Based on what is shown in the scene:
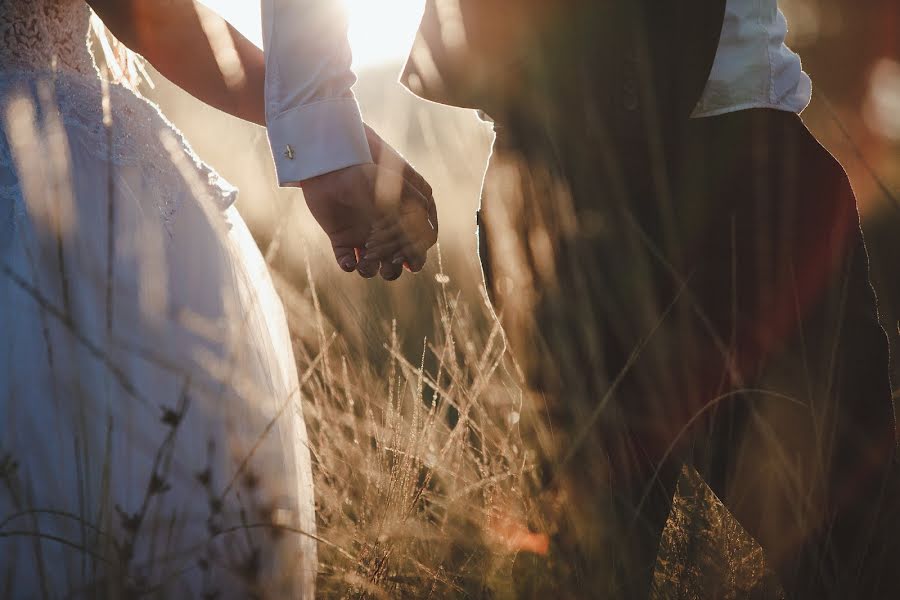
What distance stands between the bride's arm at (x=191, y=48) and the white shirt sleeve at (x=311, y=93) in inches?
7.1

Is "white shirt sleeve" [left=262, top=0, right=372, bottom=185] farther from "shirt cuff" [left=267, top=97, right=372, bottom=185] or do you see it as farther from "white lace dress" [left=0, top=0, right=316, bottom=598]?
"white lace dress" [left=0, top=0, right=316, bottom=598]

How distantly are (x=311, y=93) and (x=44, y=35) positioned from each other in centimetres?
52

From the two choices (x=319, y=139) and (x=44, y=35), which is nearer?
(x=319, y=139)

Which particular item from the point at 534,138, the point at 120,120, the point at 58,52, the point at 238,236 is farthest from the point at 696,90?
the point at 58,52

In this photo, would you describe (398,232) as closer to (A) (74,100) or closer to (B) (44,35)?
(A) (74,100)

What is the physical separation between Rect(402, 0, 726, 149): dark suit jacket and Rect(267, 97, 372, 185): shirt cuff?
24cm

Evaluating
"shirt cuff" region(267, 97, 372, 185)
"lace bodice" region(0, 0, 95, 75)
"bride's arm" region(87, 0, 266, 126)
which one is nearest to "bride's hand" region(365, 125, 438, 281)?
"shirt cuff" region(267, 97, 372, 185)

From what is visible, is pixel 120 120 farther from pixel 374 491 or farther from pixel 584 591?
pixel 584 591

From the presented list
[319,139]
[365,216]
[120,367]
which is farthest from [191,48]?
[120,367]

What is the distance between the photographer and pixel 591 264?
130 centimetres

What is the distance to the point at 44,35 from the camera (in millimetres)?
1298

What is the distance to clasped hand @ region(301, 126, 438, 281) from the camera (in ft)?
3.96

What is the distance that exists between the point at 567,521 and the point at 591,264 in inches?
18.3

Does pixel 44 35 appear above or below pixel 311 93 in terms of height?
above
